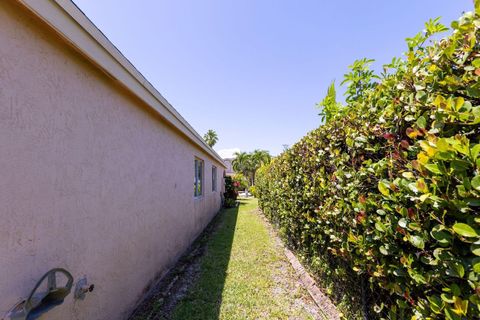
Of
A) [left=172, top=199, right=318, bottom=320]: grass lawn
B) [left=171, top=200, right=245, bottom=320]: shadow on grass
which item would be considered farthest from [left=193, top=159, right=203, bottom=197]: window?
[left=172, top=199, right=318, bottom=320]: grass lawn

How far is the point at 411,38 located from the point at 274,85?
309 inches

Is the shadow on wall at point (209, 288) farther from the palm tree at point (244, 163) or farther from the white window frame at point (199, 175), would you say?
the palm tree at point (244, 163)

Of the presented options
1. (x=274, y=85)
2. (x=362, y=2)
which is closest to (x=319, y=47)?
(x=362, y=2)

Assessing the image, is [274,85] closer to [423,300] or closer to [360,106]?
[360,106]

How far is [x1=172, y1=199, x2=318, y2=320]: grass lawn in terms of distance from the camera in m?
3.18

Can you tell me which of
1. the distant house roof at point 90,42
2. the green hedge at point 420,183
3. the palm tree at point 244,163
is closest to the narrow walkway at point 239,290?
the green hedge at point 420,183

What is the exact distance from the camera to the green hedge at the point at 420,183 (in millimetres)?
1086

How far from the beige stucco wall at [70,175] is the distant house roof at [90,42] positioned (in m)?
0.11

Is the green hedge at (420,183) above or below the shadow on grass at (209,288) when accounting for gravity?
above

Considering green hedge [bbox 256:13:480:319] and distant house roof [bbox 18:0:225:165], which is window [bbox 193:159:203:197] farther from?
green hedge [bbox 256:13:480:319]

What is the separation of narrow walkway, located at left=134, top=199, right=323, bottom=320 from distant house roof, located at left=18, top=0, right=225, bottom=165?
11.0 ft

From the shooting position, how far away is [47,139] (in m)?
1.83

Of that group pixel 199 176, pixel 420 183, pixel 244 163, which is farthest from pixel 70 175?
pixel 244 163

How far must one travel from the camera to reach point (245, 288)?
384 cm
